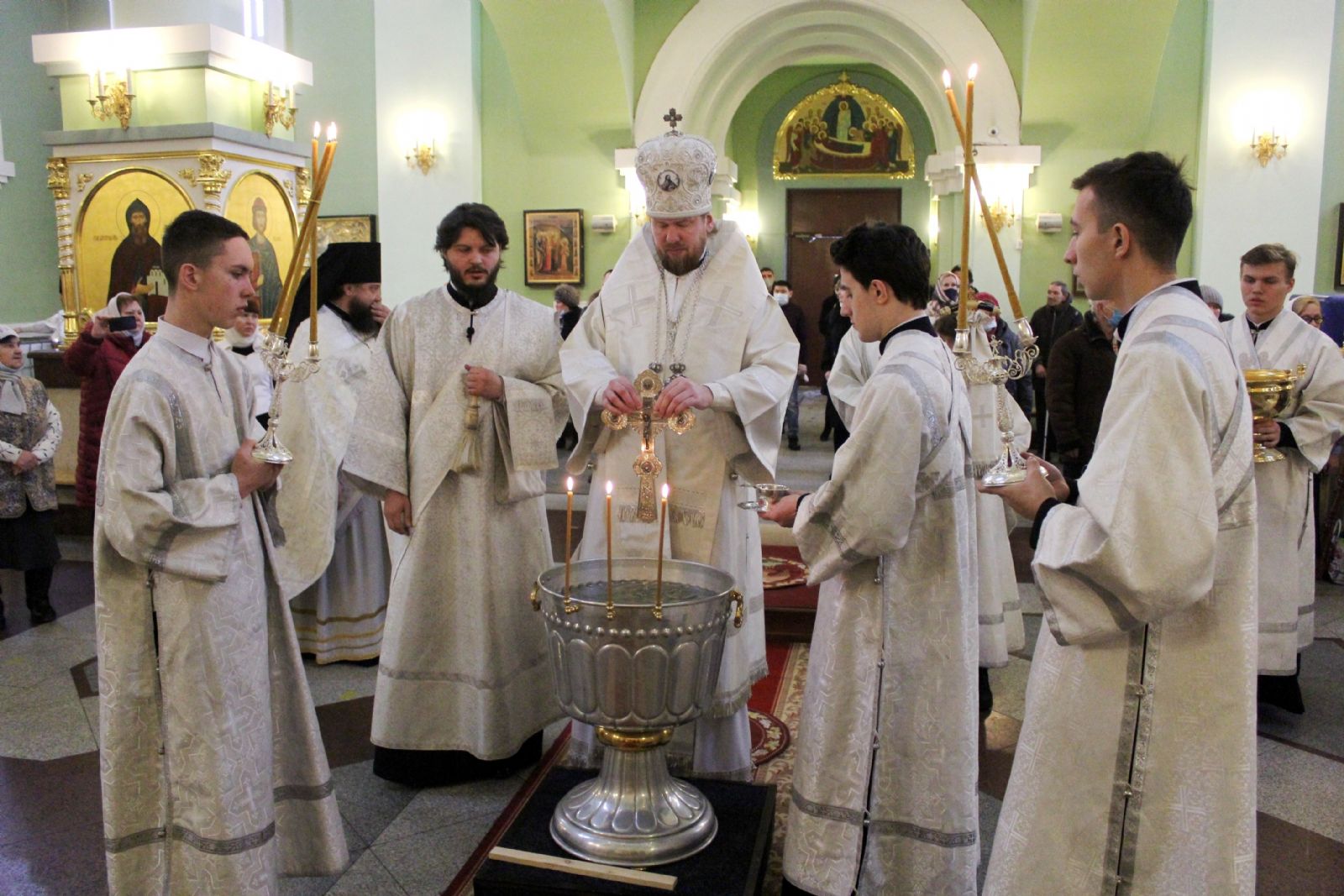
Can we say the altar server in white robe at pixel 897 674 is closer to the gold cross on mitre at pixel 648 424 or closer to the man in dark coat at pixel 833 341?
the gold cross on mitre at pixel 648 424

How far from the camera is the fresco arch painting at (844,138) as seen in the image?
1719 centimetres

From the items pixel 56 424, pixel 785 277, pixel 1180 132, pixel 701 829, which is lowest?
pixel 701 829

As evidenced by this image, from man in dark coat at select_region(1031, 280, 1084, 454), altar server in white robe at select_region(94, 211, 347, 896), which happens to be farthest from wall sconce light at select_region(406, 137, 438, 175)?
altar server in white robe at select_region(94, 211, 347, 896)

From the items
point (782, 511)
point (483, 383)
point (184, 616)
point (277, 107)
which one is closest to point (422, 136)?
point (277, 107)

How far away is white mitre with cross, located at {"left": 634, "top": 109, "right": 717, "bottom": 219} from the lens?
3240 mm

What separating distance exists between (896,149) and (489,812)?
1554cm

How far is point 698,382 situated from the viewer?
331 centimetres

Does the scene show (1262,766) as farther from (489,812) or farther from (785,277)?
(785,277)

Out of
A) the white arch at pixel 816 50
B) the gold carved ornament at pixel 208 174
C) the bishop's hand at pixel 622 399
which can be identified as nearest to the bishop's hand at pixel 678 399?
the bishop's hand at pixel 622 399

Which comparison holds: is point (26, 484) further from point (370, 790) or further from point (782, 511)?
point (782, 511)

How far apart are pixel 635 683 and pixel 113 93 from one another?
823 centimetres

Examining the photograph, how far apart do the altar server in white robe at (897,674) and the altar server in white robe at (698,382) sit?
0.61 metres

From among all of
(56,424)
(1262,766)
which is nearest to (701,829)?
(1262,766)

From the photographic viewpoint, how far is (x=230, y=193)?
859 cm
